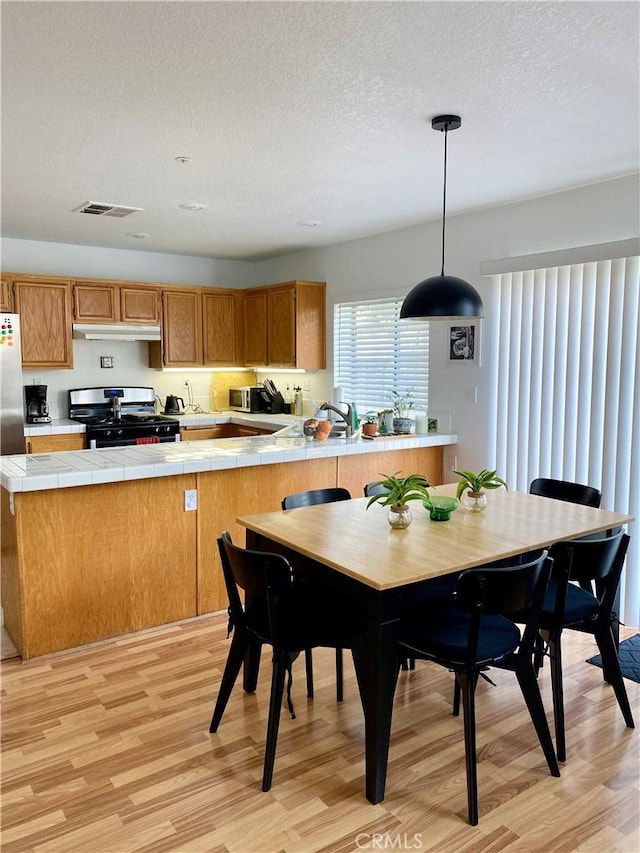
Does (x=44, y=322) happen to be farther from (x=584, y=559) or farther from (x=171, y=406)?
(x=584, y=559)

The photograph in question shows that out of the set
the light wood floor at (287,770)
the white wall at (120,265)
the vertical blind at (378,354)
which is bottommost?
the light wood floor at (287,770)

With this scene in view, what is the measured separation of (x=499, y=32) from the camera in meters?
2.05

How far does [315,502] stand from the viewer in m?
3.22

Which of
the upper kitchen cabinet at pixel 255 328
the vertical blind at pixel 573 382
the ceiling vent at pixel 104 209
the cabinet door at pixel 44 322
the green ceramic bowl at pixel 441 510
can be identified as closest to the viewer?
the green ceramic bowl at pixel 441 510

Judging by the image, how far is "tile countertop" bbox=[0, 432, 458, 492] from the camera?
3.13 m

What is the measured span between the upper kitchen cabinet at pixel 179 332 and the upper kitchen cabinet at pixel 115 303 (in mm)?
127

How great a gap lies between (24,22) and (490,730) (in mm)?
3098

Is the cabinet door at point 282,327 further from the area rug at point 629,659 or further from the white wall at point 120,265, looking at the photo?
the area rug at point 629,659

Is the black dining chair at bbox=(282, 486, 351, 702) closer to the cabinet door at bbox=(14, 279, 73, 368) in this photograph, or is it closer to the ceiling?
the ceiling

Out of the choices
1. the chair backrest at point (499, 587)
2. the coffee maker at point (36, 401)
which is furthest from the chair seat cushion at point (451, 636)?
the coffee maker at point (36, 401)

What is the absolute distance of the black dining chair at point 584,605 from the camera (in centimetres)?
239

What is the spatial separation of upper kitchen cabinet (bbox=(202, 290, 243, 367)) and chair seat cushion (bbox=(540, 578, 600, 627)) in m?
4.63

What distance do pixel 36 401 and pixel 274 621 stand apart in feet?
14.3

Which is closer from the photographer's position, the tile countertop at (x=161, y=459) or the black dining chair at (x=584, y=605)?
the black dining chair at (x=584, y=605)
